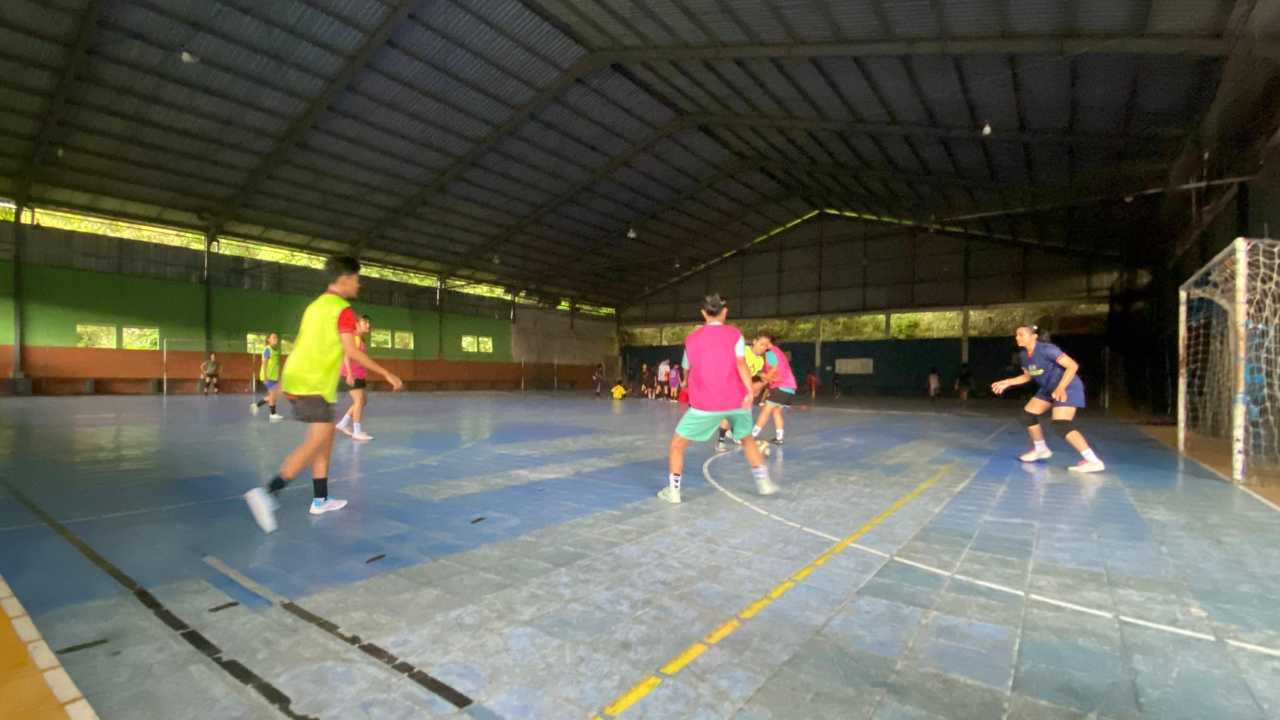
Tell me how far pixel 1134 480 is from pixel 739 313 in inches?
1243

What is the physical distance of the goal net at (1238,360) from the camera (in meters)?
7.06

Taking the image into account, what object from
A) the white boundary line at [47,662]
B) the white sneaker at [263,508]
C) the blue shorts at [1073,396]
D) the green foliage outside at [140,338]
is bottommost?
the white boundary line at [47,662]

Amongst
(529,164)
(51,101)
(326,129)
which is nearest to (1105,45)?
(529,164)

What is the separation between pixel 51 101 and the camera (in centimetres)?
1617

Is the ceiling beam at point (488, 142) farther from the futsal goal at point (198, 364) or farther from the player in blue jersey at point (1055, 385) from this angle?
the player in blue jersey at point (1055, 385)

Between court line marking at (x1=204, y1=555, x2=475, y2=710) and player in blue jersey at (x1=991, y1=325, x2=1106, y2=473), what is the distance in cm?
756

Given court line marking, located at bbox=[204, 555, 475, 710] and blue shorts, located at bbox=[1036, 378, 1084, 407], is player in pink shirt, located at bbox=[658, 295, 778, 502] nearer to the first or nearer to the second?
court line marking, located at bbox=[204, 555, 475, 710]

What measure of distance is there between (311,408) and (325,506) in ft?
3.16

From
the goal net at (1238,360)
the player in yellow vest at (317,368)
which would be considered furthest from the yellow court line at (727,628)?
the goal net at (1238,360)

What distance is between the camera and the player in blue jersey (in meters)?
7.49

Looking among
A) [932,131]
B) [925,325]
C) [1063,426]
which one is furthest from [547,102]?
[925,325]

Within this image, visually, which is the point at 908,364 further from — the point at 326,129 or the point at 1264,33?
the point at 326,129

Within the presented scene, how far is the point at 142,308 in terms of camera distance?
23.1 meters

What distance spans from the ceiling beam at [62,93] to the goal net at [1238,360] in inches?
912
